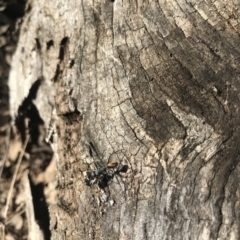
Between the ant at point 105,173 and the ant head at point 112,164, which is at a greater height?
the ant head at point 112,164

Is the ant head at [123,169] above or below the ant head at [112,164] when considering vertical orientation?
below

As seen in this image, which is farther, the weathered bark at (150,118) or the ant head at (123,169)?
the ant head at (123,169)

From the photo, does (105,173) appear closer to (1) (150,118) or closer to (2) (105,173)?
(2) (105,173)

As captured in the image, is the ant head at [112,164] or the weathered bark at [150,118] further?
the ant head at [112,164]

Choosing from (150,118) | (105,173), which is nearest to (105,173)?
(105,173)

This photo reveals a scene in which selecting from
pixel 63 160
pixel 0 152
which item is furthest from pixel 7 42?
pixel 63 160

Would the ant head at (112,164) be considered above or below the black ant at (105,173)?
above

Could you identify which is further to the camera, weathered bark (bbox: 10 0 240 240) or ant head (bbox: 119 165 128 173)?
ant head (bbox: 119 165 128 173)

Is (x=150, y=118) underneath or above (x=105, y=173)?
above
